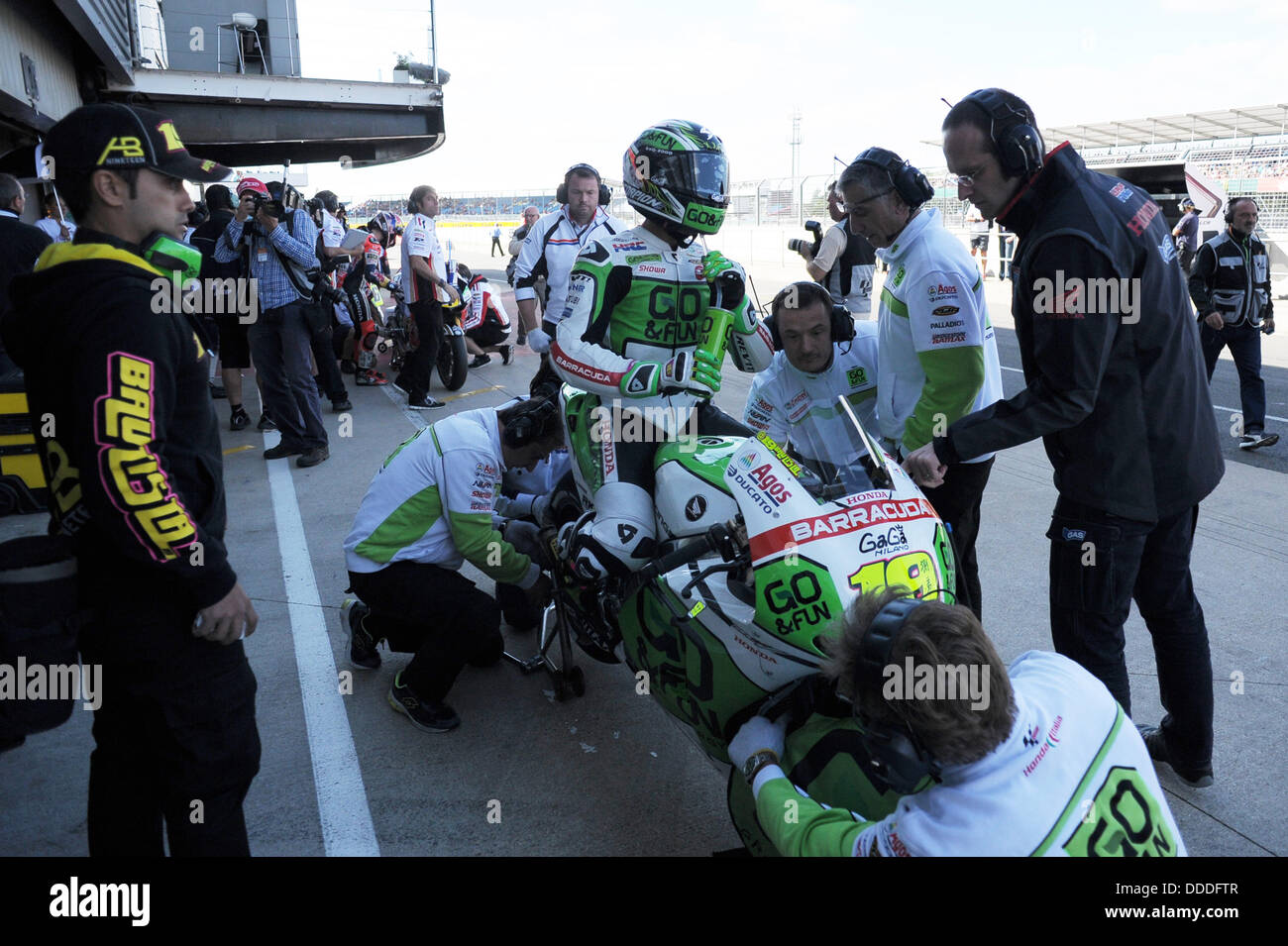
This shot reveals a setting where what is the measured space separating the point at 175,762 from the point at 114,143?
1.41 meters

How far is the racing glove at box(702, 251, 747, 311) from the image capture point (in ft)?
11.4

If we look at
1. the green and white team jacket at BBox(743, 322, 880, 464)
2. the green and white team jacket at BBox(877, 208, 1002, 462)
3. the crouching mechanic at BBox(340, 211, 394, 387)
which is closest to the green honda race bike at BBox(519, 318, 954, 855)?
the green and white team jacket at BBox(877, 208, 1002, 462)

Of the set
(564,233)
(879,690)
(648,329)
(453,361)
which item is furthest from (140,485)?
(453,361)

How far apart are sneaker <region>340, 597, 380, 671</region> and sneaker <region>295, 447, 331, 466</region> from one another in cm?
344

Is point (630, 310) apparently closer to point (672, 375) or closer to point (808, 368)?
point (672, 375)

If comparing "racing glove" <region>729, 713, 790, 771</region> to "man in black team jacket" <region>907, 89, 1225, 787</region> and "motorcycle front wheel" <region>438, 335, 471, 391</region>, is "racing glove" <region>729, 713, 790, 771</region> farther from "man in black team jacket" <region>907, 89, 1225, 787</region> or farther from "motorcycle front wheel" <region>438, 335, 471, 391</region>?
"motorcycle front wheel" <region>438, 335, 471, 391</region>

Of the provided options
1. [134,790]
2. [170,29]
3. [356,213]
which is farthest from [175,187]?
[356,213]

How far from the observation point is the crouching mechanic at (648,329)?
3.08 meters

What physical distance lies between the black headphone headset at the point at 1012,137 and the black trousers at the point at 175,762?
248cm

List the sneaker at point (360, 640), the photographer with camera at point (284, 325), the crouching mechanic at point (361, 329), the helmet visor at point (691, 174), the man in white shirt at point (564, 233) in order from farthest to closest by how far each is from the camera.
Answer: the crouching mechanic at point (361, 329) → the man in white shirt at point (564, 233) → the photographer with camera at point (284, 325) → the sneaker at point (360, 640) → the helmet visor at point (691, 174)

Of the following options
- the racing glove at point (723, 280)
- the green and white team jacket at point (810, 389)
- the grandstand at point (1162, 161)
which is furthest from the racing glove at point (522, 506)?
the grandstand at point (1162, 161)

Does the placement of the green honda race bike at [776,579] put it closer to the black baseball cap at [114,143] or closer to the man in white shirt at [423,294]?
the black baseball cap at [114,143]

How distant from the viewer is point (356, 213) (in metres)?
57.7
